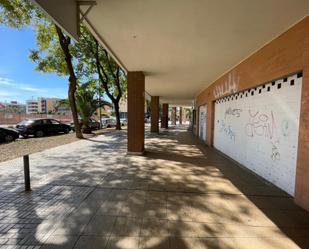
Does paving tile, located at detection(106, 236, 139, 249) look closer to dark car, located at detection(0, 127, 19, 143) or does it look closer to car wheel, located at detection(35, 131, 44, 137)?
dark car, located at detection(0, 127, 19, 143)

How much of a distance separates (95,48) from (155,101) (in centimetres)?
612

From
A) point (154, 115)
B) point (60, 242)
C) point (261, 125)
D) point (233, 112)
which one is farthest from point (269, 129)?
point (154, 115)

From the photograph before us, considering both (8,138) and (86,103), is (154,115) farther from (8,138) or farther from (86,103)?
(8,138)

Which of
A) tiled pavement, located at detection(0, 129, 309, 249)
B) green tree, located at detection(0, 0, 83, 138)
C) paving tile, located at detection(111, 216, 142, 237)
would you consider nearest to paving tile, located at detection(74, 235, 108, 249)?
tiled pavement, located at detection(0, 129, 309, 249)

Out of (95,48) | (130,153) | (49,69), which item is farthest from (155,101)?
(130,153)

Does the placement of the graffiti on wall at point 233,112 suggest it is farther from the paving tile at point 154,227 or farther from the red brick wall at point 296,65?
the paving tile at point 154,227

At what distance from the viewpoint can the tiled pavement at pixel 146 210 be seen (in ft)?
8.41

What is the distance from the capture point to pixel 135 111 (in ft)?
24.7

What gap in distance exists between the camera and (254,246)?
246 centimetres

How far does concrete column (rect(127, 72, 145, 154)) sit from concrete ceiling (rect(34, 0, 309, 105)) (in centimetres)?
167

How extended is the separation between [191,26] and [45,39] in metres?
11.1

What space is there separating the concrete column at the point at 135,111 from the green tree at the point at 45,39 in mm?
4427

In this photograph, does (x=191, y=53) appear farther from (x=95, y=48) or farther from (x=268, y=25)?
(x=95, y=48)

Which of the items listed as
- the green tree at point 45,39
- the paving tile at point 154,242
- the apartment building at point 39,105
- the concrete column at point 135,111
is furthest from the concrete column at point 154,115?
the apartment building at point 39,105
